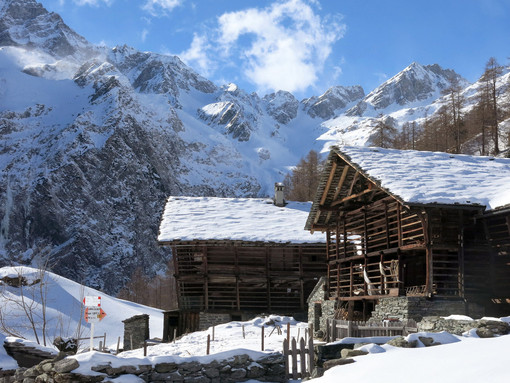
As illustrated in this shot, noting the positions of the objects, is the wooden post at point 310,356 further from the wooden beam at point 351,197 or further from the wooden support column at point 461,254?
the wooden beam at point 351,197

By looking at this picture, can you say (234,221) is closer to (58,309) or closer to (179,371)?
(58,309)

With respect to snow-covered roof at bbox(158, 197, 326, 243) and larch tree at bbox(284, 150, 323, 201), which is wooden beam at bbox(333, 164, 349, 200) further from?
larch tree at bbox(284, 150, 323, 201)

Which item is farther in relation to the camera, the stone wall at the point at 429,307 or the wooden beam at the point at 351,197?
the wooden beam at the point at 351,197

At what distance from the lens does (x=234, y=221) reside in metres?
33.1

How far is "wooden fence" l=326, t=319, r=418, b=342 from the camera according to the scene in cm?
1336

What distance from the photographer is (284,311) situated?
31.7 metres

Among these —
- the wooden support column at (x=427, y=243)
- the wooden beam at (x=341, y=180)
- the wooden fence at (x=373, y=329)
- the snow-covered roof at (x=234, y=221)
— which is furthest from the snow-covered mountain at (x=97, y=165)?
the wooden fence at (x=373, y=329)

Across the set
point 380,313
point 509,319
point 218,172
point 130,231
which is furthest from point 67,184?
point 509,319

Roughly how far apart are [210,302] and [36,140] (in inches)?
4852

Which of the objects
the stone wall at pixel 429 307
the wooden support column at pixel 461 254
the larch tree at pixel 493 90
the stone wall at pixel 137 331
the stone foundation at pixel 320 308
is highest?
the larch tree at pixel 493 90

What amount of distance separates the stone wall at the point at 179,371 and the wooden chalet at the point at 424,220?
8.83 m

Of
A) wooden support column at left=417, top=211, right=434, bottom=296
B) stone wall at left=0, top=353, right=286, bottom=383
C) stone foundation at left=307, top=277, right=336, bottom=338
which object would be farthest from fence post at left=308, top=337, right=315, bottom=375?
stone foundation at left=307, top=277, right=336, bottom=338

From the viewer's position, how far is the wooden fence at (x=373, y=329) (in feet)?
Answer: 43.8

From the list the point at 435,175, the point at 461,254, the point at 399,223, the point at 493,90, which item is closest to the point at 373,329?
the point at 461,254
